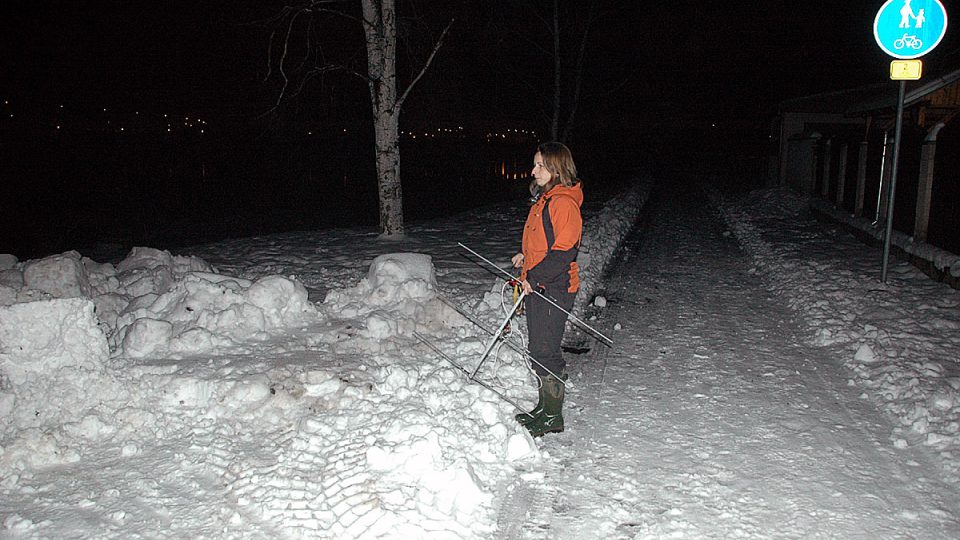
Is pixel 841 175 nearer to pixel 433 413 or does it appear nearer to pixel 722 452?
pixel 722 452

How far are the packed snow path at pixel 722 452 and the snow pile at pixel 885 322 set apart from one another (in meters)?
0.19

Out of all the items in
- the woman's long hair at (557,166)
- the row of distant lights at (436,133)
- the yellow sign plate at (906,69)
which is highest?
the row of distant lights at (436,133)

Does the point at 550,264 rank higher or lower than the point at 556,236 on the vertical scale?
lower

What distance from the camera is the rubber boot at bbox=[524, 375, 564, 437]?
478cm

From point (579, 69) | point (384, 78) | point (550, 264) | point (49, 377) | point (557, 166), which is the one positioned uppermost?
point (579, 69)

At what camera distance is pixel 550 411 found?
483cm

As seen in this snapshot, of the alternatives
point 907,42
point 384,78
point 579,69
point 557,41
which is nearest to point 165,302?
point 384,78

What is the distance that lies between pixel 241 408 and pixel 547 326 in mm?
2393

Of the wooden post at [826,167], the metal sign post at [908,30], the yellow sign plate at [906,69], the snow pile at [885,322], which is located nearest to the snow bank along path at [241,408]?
the snow pile at [885,322]

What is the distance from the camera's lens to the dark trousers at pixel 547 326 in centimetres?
470

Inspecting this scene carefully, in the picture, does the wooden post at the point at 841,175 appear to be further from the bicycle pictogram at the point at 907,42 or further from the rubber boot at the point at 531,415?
the rubber boot at the point at 531,415

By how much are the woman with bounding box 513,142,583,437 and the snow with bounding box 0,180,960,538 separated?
353mm

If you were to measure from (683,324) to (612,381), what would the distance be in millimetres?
2065

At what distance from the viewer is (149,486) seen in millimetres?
4129
